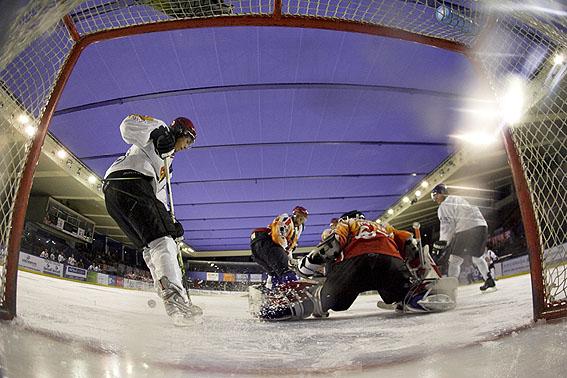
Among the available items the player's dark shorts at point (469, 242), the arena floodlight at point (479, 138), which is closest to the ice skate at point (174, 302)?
the arena floodlight at point (479, 138)

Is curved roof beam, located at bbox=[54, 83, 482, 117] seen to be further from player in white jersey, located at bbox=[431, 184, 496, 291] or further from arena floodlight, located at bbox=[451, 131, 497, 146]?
player in white jersey, located at bbox=[431, 184, 496, 291]

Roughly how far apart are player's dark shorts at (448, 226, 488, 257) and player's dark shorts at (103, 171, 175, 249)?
1329mm

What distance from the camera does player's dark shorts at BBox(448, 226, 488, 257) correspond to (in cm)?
154

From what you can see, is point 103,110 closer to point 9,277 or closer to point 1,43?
point 9,277

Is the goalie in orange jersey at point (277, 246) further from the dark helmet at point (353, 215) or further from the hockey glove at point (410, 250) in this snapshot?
the hockey glove at point (410, 250)

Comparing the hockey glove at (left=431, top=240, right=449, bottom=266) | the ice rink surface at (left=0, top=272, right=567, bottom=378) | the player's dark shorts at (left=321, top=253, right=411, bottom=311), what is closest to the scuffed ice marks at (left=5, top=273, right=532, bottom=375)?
the ice rink surface at (left=0, top=272, right=567, bottom=378)

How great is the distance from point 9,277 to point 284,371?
0.71m

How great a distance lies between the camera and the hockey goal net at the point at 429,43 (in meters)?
0.77

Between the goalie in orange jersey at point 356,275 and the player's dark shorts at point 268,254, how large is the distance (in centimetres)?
38

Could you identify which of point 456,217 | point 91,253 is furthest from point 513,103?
point 91,253

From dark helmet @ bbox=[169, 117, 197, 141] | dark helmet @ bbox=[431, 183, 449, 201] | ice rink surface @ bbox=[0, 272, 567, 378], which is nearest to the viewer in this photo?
ice rink surface @ bbox=[0, 272, 567, 378]

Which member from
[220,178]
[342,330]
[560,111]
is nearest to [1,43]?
[342,330]

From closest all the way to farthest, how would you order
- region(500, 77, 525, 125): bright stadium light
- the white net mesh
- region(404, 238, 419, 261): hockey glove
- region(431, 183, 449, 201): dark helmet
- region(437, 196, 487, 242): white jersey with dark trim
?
the white net mesh → region(500, 77, 525, 125): bright stadium light → region(404, 238, 419, 261): hockey glove → region(431, 183, 449, 201): dark helmet → region(437, 196, 487, 242): white jersey with dark trim

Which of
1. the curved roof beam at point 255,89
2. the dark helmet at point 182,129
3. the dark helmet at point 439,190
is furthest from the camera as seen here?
the dark helmet at point 439,190
